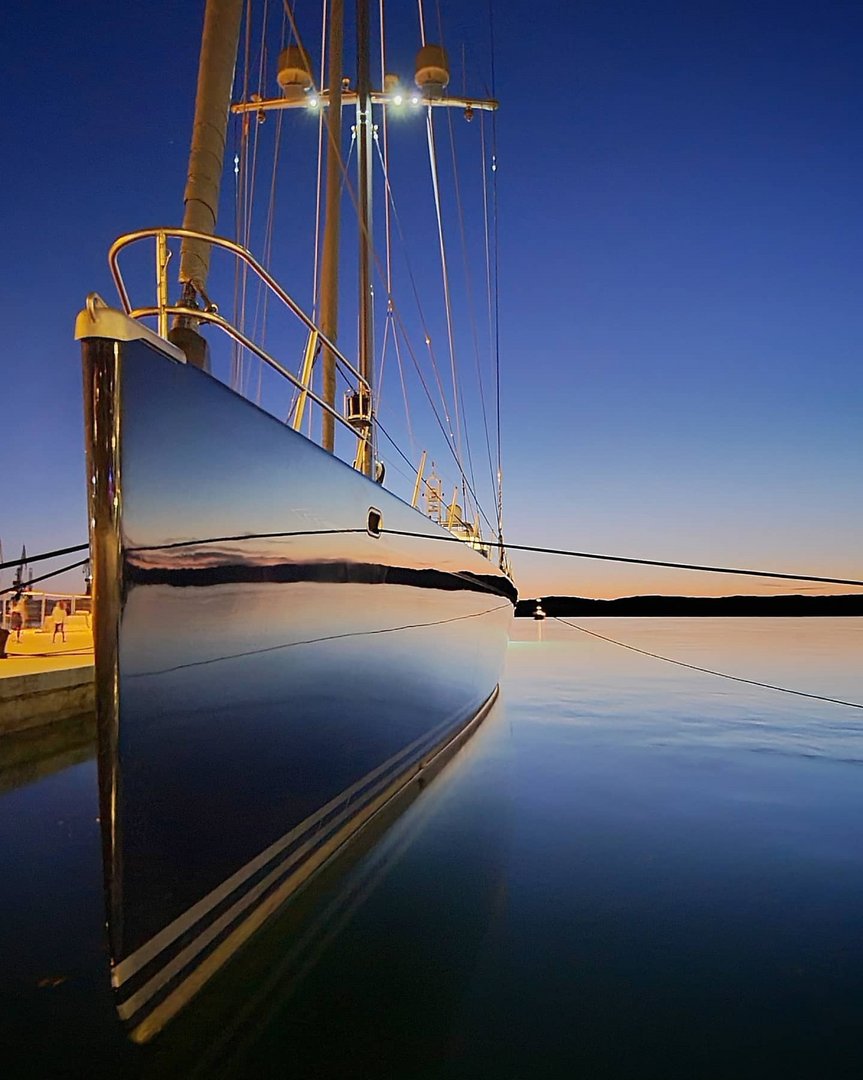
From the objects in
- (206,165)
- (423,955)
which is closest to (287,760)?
(423,955)

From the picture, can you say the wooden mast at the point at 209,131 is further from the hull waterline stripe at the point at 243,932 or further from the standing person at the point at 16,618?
the standing person at the point at 16,618

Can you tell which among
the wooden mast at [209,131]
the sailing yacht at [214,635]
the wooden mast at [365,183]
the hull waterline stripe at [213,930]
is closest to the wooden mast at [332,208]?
the wooden mast at [365,183]

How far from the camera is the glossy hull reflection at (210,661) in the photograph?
1.85 m

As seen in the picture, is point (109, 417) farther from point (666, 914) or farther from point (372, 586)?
point (666, 914)

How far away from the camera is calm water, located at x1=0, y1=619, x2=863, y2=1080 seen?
1762mm

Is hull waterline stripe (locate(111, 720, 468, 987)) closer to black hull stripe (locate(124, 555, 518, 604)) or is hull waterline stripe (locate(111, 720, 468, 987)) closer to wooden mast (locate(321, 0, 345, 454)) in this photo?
black hull stripe (locate(124, 555, 518, 604))

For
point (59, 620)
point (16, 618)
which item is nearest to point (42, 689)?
point (59, 620)

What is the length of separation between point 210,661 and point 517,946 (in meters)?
1.32

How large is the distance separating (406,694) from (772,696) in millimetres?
8163

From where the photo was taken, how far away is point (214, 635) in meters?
2.18

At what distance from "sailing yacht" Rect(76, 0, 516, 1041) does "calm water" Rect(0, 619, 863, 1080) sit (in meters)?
0.21

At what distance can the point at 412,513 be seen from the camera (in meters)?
4.40

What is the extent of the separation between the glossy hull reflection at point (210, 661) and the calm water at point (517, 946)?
190mm

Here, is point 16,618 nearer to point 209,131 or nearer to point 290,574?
point 209,131
